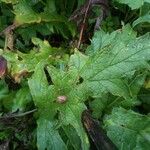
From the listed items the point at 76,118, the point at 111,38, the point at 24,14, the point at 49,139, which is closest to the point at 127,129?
the point at 76,118

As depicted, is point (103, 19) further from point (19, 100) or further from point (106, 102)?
point (19, 100)

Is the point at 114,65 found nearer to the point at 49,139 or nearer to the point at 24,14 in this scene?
the point at 49,139

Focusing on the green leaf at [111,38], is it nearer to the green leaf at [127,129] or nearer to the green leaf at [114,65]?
the green leaf at [114,65]

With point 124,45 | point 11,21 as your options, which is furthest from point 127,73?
point 11,21

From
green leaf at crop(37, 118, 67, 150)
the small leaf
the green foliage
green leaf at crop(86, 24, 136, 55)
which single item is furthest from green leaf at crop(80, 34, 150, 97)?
the small leaf

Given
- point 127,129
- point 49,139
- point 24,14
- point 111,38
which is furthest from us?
point 24,14

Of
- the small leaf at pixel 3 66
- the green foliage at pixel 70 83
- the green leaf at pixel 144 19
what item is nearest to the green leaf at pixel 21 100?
the green foliage at pixel 70 83

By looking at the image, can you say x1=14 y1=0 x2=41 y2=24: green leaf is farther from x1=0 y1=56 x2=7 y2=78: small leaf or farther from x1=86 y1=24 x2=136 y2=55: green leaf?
x1=86 y1=24 x2=136 y2=55: green leaf
